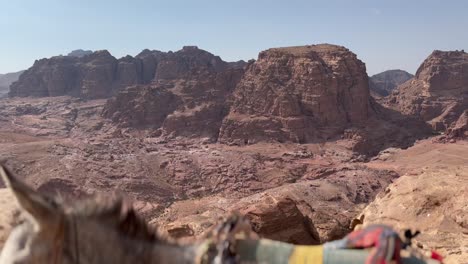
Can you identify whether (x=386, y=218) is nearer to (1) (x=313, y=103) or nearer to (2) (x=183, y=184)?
(2) (x=183, y=184)

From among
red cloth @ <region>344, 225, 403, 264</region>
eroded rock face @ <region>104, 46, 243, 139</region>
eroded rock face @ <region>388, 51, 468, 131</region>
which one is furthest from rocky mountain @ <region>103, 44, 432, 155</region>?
red cloth @ <region>344, 225, 403, 264</region>

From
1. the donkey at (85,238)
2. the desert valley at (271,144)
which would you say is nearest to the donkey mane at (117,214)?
the donkey at (85,238)

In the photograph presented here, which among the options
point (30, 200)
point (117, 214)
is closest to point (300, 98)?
point (117, 214)

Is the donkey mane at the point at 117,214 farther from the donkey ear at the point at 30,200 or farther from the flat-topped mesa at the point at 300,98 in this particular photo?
the flat-topped mesa at the point at 300,98

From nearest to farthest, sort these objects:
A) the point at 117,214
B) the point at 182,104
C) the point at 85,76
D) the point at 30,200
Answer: the point at 30,200
the point at 117,214
the point at 182,104
the point at 85,76

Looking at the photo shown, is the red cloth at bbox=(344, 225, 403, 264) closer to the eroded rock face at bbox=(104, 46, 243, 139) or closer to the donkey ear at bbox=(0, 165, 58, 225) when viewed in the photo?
the donkey ear at bbox=(0, 165, 58, 225)

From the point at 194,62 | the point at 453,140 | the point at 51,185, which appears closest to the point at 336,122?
the point at 453,140

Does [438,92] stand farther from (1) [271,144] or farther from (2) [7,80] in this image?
(2) [7,80]
